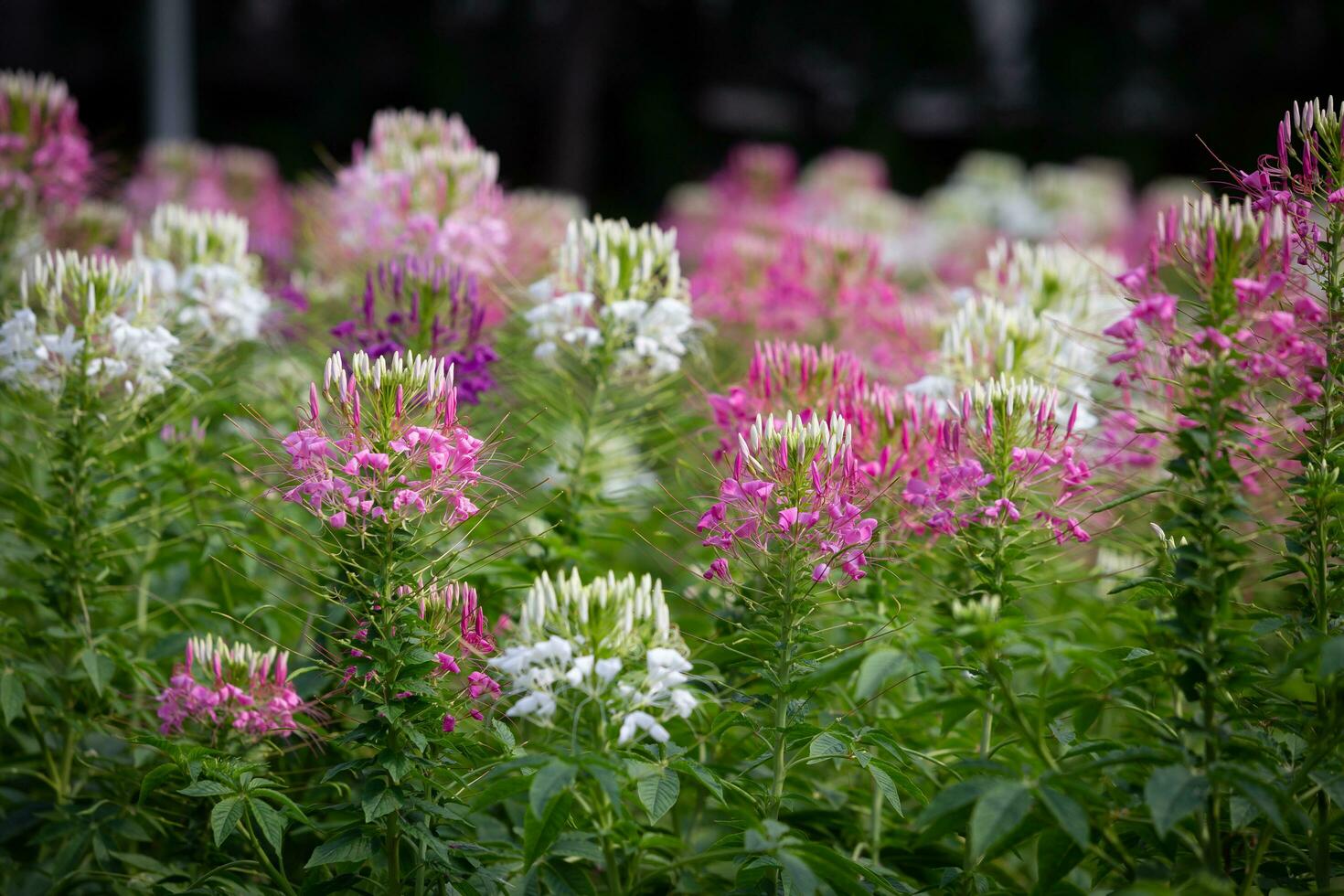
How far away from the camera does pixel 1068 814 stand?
158 cm

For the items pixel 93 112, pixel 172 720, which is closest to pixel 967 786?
pixel 172 720

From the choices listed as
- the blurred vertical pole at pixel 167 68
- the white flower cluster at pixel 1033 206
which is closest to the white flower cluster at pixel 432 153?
the white flower cluster at pixel 1033 206

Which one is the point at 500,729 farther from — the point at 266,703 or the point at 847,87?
the point at 847,87

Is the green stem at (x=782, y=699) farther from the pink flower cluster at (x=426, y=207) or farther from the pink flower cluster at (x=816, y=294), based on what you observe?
the pink flower cluster at (x=816, y=294)

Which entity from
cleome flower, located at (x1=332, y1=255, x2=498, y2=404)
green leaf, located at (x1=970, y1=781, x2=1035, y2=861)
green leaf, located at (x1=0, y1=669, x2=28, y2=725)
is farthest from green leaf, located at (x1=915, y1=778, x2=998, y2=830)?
green leaf, located at (x1=0, y1=669, x2=28, y2=725)

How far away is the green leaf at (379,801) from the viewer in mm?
1795

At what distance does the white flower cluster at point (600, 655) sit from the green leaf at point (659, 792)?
75mm

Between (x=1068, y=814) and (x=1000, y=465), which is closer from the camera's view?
(x=1068, y=814)

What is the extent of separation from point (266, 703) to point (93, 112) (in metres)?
9.67

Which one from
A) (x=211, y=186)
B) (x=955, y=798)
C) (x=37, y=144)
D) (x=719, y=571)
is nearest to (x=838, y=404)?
(x=719, y=571)

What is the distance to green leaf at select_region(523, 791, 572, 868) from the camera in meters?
1.67

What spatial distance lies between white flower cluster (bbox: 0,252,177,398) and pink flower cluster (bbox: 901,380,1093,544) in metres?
1.51

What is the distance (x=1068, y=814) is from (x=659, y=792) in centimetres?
59

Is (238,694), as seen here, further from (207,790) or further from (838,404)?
(838,404)
